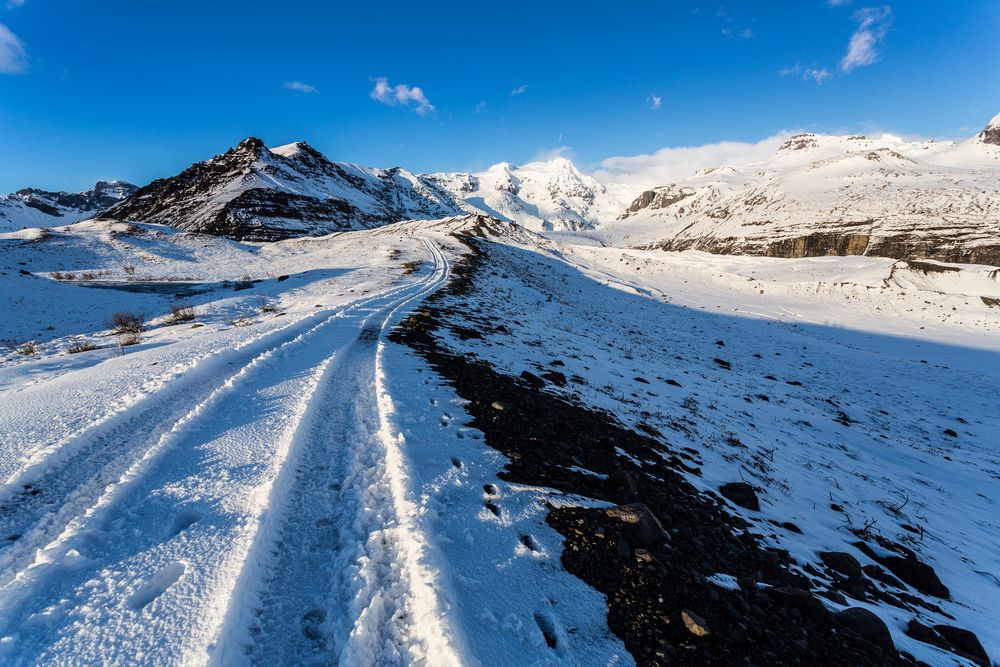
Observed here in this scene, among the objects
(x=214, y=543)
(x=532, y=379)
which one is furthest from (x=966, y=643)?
(x=532, y=379)

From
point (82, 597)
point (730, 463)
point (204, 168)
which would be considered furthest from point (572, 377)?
point (204, 168)

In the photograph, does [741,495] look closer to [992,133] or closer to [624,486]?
[624,486]

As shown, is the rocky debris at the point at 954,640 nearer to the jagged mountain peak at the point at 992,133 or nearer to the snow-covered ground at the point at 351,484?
the snow-covered ground at the point at 351,484

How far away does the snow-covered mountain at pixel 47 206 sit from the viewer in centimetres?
11319

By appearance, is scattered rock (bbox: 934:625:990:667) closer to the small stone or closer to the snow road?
the small stone

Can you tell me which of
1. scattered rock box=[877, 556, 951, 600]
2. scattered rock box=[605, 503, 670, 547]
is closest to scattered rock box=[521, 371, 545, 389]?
scattered rock box=[605, 503, 670, 547]

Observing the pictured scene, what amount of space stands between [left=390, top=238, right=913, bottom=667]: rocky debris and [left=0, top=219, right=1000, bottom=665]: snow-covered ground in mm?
246

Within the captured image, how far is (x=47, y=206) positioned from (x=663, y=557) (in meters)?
222

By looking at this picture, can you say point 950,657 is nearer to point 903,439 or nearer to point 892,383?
point 903,439

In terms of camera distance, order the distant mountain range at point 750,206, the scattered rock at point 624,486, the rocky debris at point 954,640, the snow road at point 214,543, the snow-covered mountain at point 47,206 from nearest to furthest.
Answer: the snow road at point 214,543 < the rocky debris at point 954,640 < the scattered rock at point 624,486 < the distant mountain range at point 750,206 < the snow-covered mountain at point 47,206

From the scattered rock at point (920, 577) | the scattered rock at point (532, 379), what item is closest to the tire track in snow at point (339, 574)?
the scattered rock at point (532, 379)

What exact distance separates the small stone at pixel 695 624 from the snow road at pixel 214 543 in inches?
61.5

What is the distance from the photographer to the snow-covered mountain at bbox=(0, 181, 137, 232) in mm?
113188

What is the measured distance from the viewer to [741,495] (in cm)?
533
